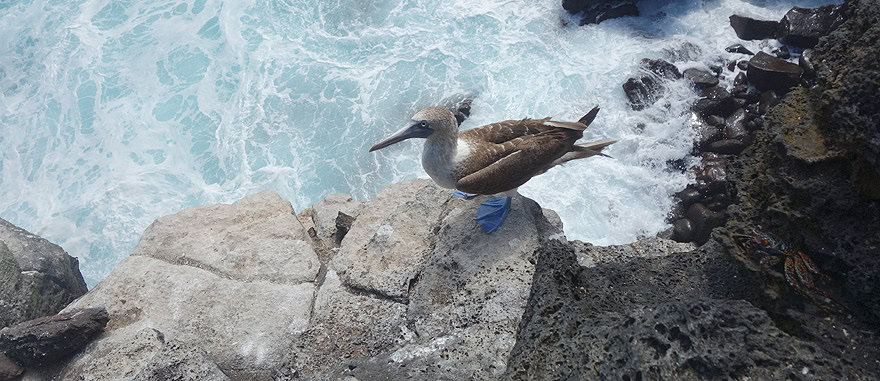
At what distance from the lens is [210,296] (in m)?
5.34

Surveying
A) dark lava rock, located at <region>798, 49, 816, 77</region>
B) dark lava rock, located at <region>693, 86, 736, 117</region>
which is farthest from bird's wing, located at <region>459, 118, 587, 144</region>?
dark lava rock, located at <region>798, 49, 816, 77</region>

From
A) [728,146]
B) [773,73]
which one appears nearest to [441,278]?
[728,146]

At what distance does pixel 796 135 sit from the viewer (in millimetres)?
4207

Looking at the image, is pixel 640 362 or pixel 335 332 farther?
pixel 335 332

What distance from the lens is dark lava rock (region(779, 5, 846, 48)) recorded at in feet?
32.0

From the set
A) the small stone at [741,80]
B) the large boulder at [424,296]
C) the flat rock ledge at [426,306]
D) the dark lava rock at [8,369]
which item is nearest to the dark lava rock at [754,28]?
the small stone at [741,80]

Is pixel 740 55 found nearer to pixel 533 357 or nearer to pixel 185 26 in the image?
pixel 533 357

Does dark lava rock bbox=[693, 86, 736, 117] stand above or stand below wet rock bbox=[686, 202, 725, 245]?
above

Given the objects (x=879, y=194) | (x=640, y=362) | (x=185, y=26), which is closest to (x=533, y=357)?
(x=640, y=362)

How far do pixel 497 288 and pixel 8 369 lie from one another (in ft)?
13.8

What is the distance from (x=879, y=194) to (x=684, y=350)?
195cm

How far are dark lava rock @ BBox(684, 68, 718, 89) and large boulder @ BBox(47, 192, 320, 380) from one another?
720cm

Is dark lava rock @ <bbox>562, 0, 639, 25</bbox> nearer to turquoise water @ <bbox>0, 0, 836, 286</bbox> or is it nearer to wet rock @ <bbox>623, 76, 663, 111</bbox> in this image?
turquoise water @ <bbox>0, 0, 836, 286</bbox>

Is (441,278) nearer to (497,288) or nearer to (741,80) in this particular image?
(497,288)
